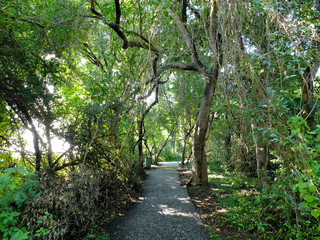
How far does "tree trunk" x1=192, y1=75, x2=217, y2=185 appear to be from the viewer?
224 inches

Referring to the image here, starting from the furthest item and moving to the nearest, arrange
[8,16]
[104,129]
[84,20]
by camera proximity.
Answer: [104,129]
[84,20]
[8,16]

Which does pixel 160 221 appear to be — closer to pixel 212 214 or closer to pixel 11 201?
pixel 212 214

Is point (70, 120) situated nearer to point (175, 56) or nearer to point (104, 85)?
point (104, 85)

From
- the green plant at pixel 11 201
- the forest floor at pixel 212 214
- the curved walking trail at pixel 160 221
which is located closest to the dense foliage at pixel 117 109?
the green plant at pixel 11 201

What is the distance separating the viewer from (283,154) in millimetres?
2186

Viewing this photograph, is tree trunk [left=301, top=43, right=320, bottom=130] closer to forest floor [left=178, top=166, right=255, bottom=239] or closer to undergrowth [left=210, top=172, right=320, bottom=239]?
undergrowth [left=210, top=172, right=320, bottom=239]

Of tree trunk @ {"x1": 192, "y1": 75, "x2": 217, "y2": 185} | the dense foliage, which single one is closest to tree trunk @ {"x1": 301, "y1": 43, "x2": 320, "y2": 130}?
the dense foliage

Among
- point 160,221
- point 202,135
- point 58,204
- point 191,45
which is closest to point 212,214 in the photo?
point 160,221

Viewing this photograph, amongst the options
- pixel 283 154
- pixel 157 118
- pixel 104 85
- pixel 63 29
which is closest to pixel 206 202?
pixel 283 154

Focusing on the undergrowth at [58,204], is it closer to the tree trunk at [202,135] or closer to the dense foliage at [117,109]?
the dense foliage at [117,109]

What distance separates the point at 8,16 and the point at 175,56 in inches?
157

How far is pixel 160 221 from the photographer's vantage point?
3.47 metres

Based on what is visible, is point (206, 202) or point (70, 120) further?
point (206, 202)

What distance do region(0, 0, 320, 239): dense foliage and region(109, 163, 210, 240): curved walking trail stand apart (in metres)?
0.39
